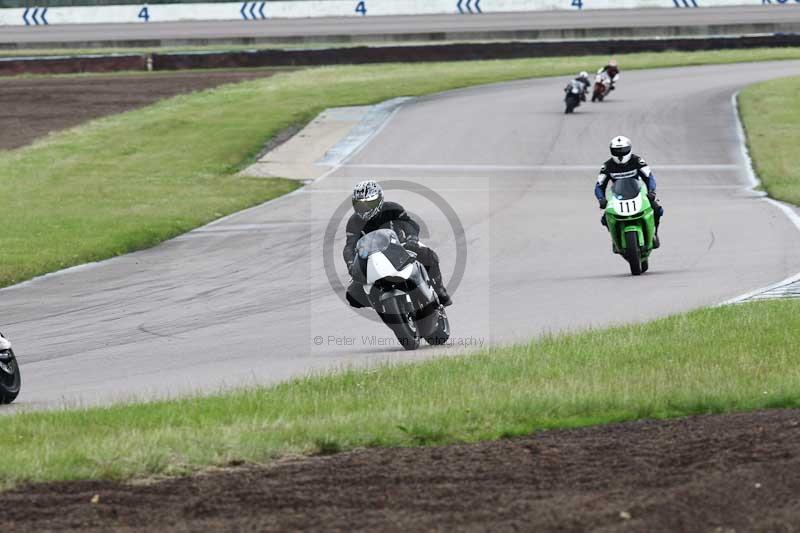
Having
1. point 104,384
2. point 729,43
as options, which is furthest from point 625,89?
point 104,384

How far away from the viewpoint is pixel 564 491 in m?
7.08

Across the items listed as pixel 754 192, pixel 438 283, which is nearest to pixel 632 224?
pixel 438 283

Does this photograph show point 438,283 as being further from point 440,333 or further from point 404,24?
point 404,24

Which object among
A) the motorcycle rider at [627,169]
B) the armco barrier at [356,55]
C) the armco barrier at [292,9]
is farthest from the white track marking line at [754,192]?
the armco barrier at [292,9]

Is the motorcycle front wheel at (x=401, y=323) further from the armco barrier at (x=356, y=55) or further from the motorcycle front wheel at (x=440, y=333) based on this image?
the armco barrier at (x=356, y=55)

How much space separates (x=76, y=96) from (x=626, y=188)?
34.3 metres

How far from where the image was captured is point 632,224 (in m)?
17.6

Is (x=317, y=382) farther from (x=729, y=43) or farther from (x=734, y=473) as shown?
(x=729, y=43)

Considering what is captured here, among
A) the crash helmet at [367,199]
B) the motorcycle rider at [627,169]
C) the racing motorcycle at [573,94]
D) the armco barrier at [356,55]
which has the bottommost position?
the crash helmet at [367,199]

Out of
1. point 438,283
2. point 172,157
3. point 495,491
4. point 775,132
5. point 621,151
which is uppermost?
point 775,132

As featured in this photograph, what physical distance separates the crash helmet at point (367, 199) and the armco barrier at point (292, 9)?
54733 mm

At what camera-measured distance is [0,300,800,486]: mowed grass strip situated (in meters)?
8.38

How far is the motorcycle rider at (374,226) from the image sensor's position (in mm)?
12695

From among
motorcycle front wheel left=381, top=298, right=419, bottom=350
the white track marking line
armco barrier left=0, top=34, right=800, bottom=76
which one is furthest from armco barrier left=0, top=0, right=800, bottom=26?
motorcycle front wheel left=381, top=298, right=419, bottom=350
